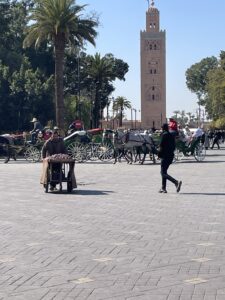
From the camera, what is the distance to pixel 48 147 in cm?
1608

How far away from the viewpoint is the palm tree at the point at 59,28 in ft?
124

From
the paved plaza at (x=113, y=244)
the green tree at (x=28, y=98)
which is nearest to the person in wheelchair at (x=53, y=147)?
the paved plaza at (x=113, y=244)

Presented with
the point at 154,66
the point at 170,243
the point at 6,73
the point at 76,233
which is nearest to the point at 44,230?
the point at 76,233

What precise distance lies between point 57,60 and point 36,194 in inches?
948

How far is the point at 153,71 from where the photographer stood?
5487 inches

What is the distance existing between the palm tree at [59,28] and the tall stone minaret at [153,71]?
9778 cm

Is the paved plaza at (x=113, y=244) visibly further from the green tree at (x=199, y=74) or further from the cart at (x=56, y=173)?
the green tree at (x=199, y=74)

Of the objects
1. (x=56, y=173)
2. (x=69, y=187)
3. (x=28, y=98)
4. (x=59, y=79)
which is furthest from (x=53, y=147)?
(x=28, y=98)

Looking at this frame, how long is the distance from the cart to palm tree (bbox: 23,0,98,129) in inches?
884

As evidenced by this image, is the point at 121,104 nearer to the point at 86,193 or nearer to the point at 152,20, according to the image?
the point at 152,20

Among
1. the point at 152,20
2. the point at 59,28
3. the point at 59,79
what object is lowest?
the point at 59,79

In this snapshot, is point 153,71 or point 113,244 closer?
point 113,244

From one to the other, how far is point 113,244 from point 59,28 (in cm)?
3090

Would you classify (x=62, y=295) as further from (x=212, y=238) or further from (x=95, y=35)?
(x=95, y=35)
